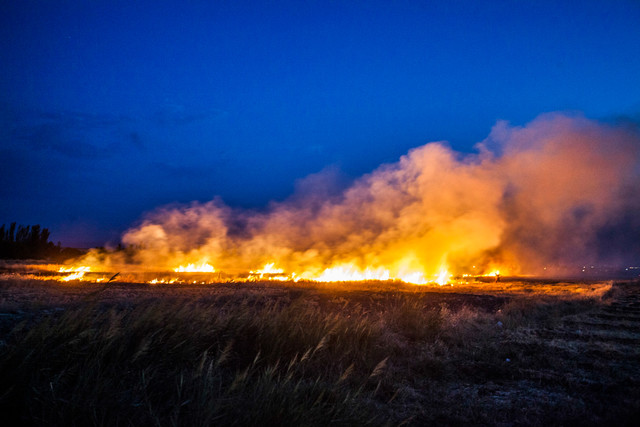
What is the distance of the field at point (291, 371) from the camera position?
333 centimetres

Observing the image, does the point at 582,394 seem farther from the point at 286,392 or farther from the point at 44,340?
the point at 44,340

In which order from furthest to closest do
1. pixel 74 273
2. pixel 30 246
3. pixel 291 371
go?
pixel 30 246 < pixel 74 273 < pixel 291 371

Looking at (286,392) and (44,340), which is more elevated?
(44,340)

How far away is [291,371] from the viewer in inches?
219

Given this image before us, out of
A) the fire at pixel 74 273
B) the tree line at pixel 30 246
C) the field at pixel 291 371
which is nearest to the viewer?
the field at pixel 291 371

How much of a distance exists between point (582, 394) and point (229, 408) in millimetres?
5719

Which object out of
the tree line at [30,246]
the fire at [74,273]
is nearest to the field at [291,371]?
the fire at [74,273]

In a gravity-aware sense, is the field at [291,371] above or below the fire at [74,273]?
below

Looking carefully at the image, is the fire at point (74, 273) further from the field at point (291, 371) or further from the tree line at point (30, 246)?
the tree line at point (30, 246)

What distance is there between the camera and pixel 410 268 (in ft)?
155

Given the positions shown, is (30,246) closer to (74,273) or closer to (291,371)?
(74,273)

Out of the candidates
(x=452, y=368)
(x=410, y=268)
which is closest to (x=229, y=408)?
(x=452, y=368)

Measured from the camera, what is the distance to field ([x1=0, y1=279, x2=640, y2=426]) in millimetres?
3326

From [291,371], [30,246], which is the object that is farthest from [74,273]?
[30,246]
